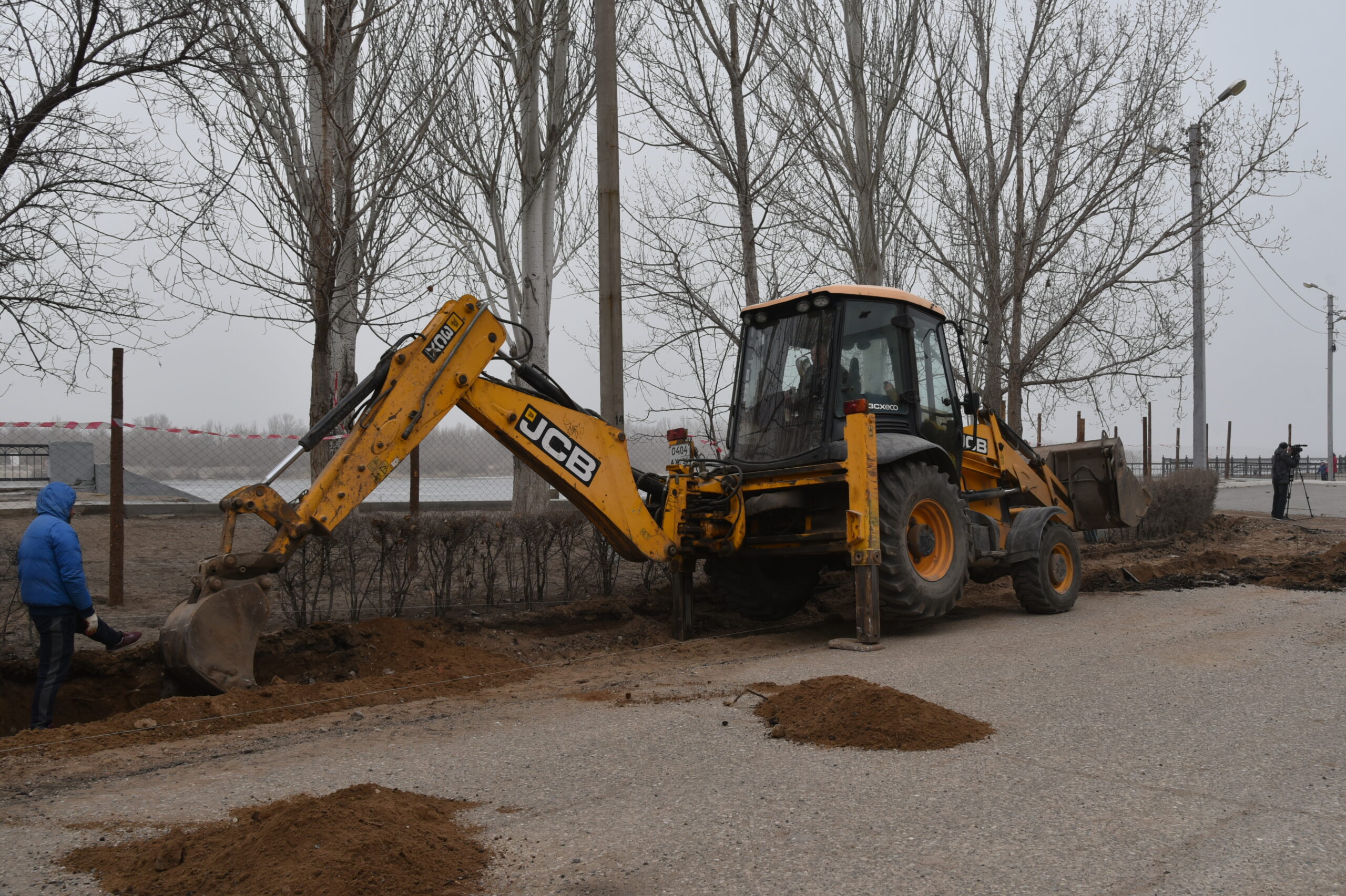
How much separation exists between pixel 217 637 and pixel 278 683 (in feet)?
1.75

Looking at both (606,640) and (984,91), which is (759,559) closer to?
(606,640)

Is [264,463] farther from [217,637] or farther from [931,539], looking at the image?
[931,539]

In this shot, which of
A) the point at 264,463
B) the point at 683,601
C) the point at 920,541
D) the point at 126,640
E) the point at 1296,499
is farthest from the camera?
the point at 1296,499

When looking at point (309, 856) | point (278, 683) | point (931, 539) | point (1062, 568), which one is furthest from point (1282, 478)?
point (309, 856)

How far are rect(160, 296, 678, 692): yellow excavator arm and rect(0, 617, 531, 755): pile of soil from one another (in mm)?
336

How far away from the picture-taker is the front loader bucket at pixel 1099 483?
12055mm

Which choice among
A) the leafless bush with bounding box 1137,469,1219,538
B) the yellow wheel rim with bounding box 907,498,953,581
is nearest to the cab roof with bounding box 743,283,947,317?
the yellow wheel rim with bounding box 907,498,953,581

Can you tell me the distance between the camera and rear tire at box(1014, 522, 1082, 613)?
378 inches

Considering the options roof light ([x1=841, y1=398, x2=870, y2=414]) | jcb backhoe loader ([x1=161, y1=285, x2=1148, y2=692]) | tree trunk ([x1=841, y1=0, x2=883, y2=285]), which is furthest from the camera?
tree trunk ([x1=841, y1=0, x2=883, y2=285])

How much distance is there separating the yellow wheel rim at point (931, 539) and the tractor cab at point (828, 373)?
2.21ft

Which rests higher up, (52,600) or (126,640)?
(52,600)

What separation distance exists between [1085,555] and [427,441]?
32.3 feet

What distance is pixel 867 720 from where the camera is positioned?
17.4ft

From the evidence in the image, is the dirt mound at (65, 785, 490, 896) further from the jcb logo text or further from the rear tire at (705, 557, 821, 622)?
the rear tire at (705, 557, 821, 622)
